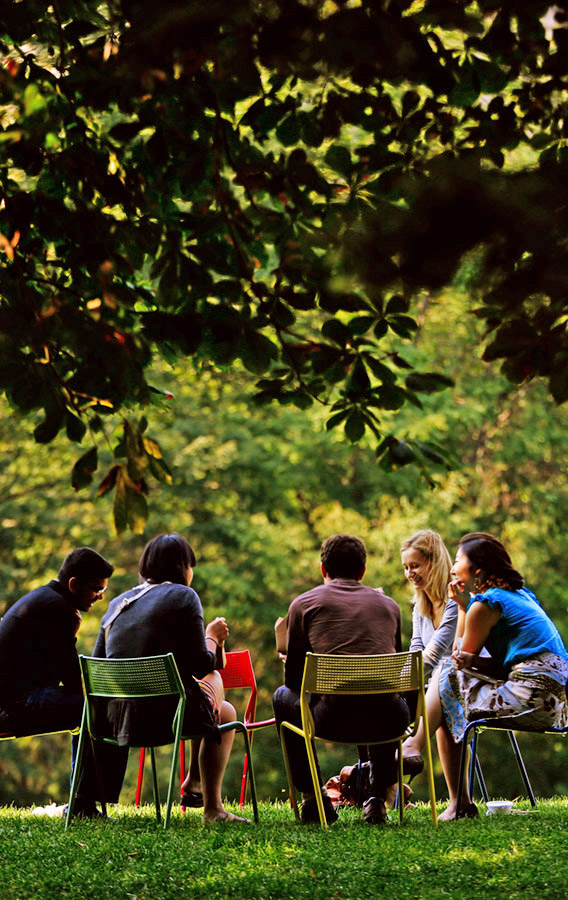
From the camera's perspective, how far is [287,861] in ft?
14.6

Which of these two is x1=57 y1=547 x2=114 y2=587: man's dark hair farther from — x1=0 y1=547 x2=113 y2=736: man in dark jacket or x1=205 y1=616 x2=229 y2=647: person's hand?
x1=205 y1=616 x2=229 y2=647: person's hand

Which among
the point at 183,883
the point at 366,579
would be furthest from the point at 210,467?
the point at 183,883

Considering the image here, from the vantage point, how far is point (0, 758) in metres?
17.4

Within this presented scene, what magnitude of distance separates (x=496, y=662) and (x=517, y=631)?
0.23 meters

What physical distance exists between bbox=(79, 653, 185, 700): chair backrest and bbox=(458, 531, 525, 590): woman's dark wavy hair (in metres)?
1.80

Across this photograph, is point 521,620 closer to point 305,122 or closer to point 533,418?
point 305,122

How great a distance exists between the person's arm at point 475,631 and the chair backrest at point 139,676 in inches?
61.8

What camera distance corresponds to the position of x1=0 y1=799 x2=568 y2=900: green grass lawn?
4.08 metres

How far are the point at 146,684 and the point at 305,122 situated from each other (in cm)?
287

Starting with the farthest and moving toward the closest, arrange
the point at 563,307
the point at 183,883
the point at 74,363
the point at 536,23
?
the point at 183,883
the point at 74,363
the point at 536,23
the point at 563,307

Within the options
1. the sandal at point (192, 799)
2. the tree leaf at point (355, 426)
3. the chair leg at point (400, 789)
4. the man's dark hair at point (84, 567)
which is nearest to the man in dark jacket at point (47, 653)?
the man's dark hair at point (84, 567)

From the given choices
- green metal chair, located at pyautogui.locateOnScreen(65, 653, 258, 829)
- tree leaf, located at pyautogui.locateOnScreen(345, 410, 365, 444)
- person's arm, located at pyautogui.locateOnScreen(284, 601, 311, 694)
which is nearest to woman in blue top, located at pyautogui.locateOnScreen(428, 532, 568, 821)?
person's arm, located at pyautogui.locateOnScreen(284, 601, 311, 694)

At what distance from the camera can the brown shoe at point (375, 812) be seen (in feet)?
17.9

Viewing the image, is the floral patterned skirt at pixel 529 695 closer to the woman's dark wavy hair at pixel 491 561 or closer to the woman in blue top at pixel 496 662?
the woman in blue top at pixel 496 662
